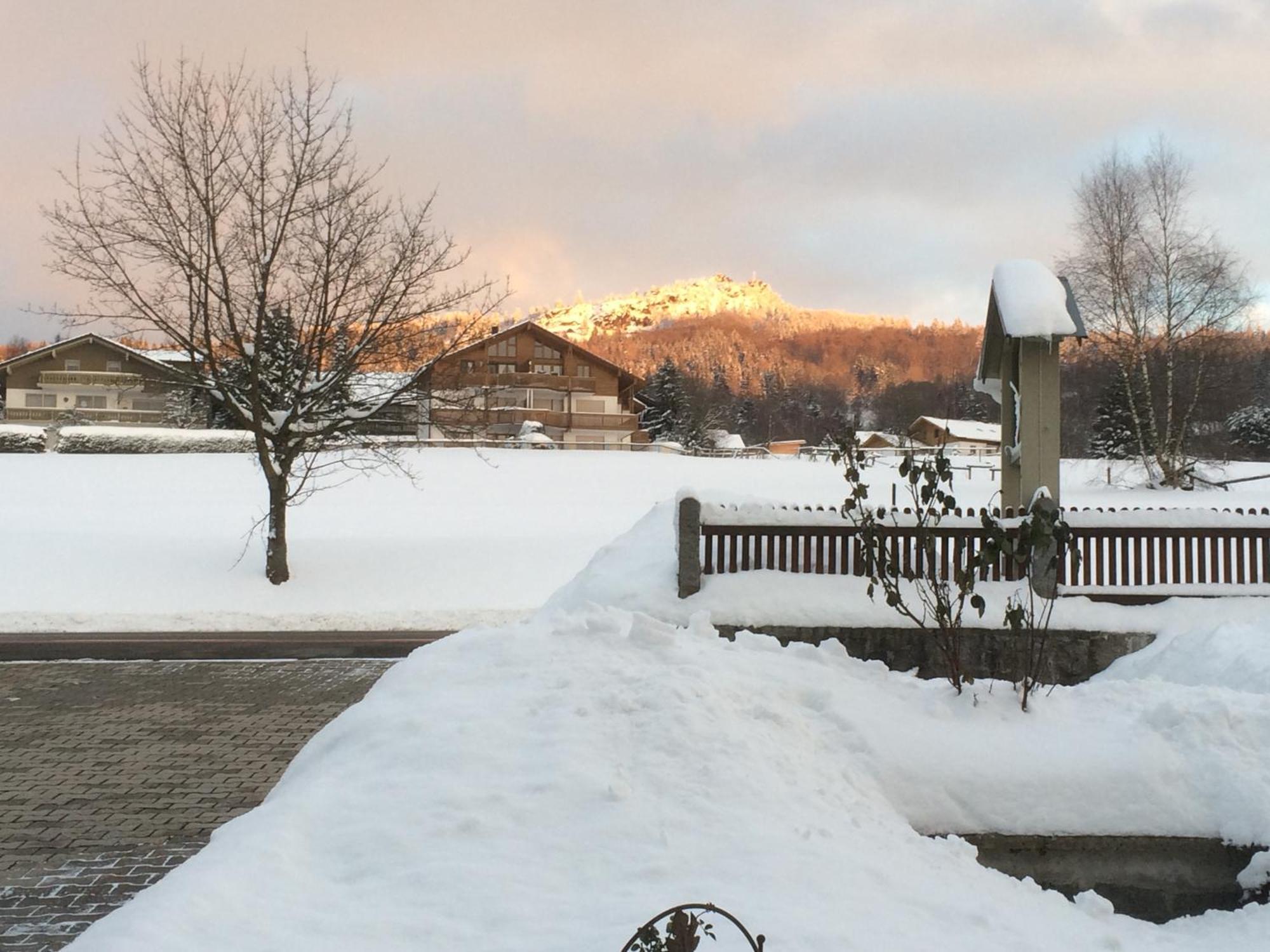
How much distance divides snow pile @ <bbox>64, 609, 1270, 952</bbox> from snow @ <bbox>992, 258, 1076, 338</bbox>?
575 centimetres

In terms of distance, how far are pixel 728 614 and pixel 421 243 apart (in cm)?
1205

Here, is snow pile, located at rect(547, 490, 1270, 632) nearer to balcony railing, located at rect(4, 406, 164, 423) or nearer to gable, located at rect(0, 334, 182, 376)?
balcony railing, located at rect(4, 406, 164, 423)

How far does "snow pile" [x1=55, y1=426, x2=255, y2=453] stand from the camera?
38.9 meters

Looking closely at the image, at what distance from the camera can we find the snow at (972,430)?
8369cm

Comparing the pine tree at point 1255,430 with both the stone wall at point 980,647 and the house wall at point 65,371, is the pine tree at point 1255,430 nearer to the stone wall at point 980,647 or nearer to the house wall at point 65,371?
the stone wall at point 980,647

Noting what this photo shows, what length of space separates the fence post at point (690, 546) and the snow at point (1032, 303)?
14.3ft

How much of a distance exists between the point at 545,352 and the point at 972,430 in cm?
4613

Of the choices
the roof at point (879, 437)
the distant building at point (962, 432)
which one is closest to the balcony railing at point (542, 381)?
the distant building at point (962, 432)

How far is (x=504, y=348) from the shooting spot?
6606 cm

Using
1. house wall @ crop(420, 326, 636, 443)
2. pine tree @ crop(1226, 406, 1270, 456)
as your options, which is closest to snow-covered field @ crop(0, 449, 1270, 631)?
pine tree @ crop(1226, 406, 1270, 456)

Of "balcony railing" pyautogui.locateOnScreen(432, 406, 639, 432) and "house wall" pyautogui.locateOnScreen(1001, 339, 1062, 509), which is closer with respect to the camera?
"house wall" pyautogui.locateOnScreen(1001, 339, 1062, 509)

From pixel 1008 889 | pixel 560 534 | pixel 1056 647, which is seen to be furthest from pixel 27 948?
pixel 560 534

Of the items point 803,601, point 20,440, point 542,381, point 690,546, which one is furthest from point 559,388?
point 803,601

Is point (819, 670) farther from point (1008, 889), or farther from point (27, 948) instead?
point (27, 948)
